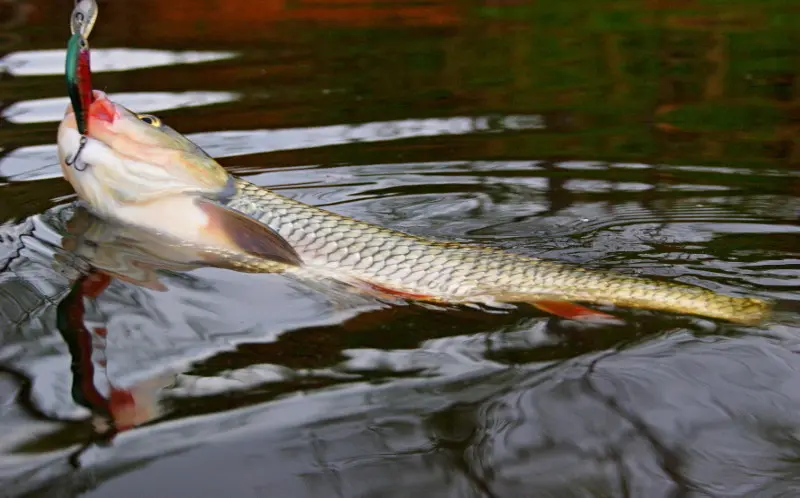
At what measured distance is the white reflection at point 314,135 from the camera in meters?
6.50

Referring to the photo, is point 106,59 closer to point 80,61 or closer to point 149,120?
Result: point 149,120

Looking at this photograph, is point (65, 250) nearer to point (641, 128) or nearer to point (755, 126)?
point (641, 128)

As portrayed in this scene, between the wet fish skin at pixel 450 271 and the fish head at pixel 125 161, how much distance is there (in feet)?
0.77

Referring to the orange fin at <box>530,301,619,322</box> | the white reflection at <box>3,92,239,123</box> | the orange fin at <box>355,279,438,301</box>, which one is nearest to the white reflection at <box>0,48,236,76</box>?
the white reflection at <box>3,92,239,123</box>

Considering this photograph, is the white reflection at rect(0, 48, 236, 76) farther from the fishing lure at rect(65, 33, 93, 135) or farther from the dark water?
the fishing lure at rect(65, 33, 93, 135)

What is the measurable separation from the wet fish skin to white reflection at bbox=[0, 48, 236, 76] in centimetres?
459

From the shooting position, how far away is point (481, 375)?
3.35m

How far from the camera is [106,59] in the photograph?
8703 mm

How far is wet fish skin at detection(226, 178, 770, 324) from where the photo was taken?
3721mm

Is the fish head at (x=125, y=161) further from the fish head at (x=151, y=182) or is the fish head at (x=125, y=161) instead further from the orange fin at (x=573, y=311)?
the orange fin at (x=573, y=311)

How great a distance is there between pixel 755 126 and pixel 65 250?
4.66m

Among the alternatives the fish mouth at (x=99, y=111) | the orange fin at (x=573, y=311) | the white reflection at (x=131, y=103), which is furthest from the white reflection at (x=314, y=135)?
the orange fin at (x=573, y=311)

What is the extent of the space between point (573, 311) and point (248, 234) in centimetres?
137

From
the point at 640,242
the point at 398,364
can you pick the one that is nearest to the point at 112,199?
the point at 398,364
